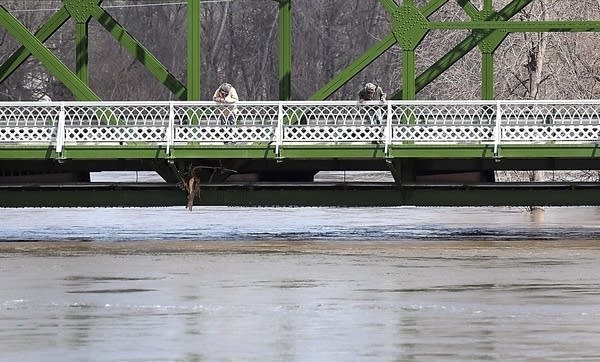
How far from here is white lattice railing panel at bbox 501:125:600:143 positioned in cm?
2875

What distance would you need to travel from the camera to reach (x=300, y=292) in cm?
2119

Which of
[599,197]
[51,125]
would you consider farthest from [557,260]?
[51,125]

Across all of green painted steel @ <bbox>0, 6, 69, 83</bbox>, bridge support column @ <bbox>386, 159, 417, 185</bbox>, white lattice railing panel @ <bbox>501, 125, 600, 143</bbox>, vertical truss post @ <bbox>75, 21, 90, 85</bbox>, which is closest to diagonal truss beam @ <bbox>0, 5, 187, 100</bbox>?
green painted steel @ <bbox>0, 6, 69, 83</bbox>

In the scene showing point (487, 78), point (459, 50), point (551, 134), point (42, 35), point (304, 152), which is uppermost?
point (42, 35)

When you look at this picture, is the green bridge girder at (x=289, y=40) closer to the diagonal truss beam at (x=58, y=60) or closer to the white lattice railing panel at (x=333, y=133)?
the diagonal truss beam at (x=58, y=60)

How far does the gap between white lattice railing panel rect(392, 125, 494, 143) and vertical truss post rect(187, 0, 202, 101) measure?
12.7 feet

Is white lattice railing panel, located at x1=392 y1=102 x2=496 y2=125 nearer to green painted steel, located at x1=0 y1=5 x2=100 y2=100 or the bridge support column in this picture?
the bridge support column

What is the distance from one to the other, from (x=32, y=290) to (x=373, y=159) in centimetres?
889

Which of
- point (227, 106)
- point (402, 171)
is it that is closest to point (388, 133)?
point (402, 171)

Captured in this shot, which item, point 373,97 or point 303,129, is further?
point 373,97

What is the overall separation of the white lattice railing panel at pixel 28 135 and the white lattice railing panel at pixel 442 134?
5239 mm

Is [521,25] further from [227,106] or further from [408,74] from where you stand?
[227,106]

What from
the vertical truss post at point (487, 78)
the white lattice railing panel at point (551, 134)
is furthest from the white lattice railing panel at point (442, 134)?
the vertical truss post at point (487, 78)

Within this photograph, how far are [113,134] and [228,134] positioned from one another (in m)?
1.74
